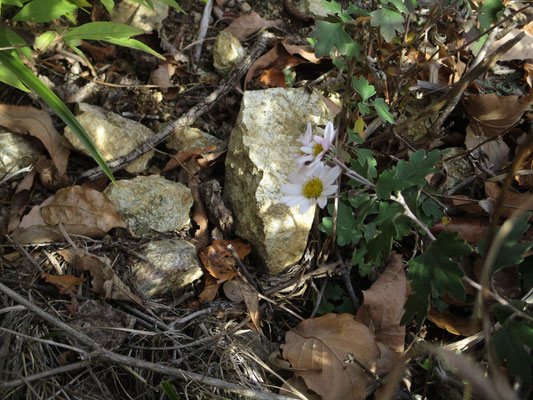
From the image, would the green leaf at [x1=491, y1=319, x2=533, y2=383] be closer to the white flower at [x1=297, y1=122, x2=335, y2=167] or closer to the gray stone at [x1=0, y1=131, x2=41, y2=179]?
the white flower at [x1=297, y1=122, x2=335, y2=167]

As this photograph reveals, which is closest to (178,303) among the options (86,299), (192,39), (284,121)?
(86,299)

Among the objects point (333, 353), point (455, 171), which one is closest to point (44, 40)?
point (333, 353)

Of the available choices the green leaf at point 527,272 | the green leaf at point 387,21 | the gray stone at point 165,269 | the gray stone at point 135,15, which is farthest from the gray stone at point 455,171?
the gray stone at point 135,15

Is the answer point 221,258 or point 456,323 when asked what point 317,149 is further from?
point 456,323

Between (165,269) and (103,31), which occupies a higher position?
(103,31)

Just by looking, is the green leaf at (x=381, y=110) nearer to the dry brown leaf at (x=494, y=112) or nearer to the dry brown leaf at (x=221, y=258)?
the dry brown leaf at (x=494, y=112)

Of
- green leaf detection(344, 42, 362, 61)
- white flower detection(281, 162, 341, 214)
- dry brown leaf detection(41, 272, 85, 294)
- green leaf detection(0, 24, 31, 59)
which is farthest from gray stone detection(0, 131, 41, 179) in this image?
green leaf detection(344, 42, 362, 61)

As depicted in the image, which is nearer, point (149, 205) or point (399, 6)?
point (399, 6)
